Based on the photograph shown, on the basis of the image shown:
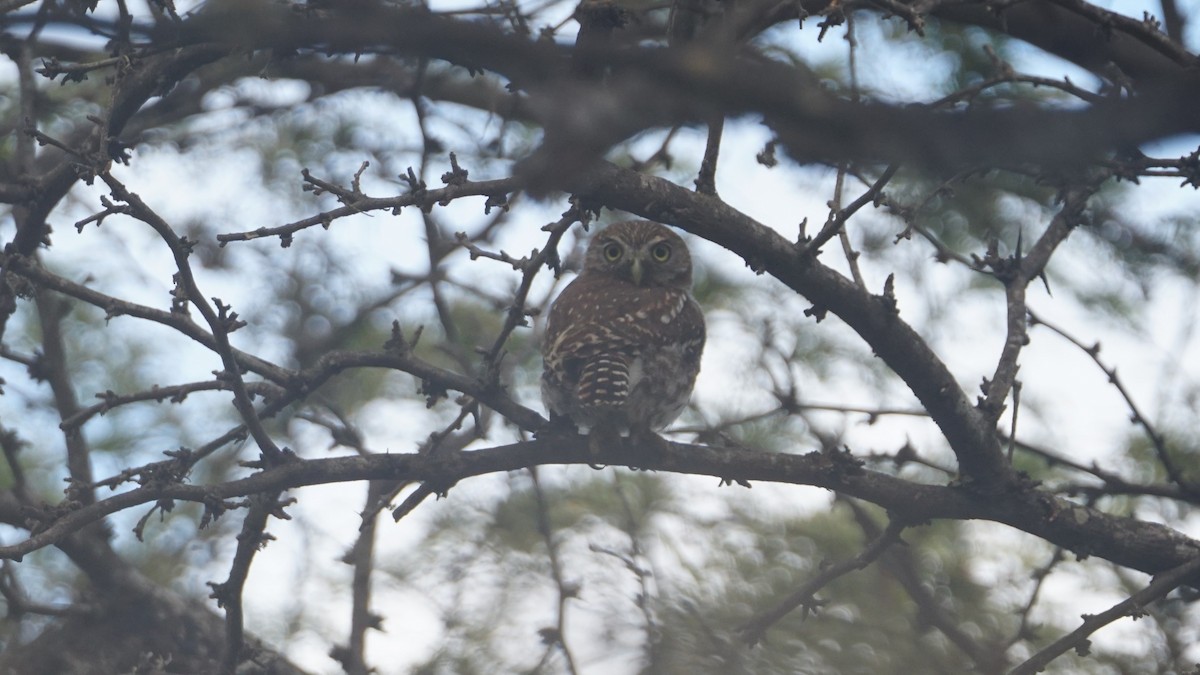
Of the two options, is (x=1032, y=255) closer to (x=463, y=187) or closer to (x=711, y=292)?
(x=463, y=187)

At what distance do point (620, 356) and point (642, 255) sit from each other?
131 cm

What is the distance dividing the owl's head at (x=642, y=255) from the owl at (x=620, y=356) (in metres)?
0.06

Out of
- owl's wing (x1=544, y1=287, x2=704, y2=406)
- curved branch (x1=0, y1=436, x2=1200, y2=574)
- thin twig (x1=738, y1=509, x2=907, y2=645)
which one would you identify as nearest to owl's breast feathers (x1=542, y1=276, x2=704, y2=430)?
owl's wing (x1=544, y1=287, x2=704, y2=406)

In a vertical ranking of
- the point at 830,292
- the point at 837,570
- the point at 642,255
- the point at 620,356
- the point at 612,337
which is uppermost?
the point at 642,255

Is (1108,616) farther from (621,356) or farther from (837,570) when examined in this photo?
(621,356)

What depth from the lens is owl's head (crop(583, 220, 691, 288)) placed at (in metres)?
5.80

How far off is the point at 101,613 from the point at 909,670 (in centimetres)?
316

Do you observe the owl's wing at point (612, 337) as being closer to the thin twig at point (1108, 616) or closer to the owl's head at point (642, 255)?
the owl's head at point (642, 255)

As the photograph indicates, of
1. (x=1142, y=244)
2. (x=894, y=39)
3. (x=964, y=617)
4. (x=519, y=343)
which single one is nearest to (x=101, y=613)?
(x=519, y=343)

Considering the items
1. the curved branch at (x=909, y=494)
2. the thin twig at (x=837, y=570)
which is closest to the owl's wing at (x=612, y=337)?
the curved branch at (x=909, y=494)

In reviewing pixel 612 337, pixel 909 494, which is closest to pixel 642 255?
pixel 612 337

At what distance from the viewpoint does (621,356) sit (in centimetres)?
460

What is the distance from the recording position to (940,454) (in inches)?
240

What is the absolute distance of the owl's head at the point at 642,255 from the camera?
5.80m
